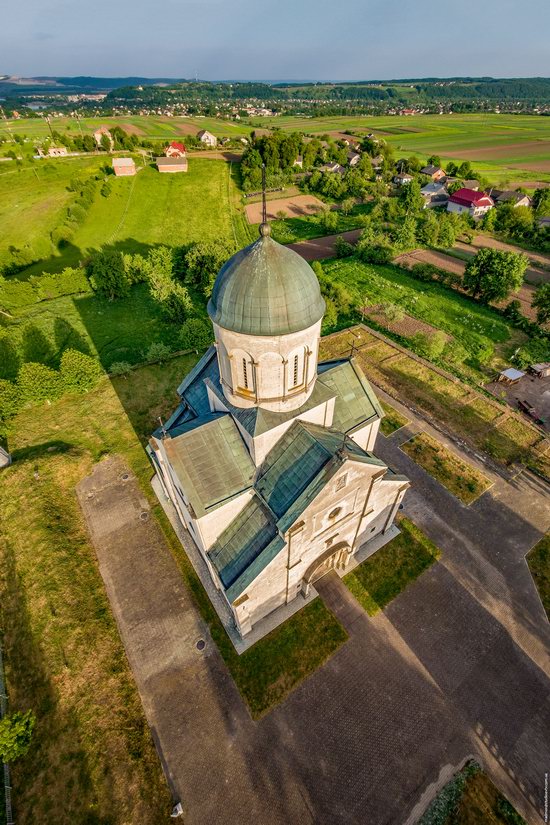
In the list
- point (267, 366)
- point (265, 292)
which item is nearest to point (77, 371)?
point (267, 366)

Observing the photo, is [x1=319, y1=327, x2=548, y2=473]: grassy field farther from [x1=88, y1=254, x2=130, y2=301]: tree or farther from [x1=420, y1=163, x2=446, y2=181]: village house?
[x1=420, y1=163, x2=446, y2=181]: village house

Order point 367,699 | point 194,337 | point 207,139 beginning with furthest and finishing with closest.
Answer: point 207,139
point 194,337
point 367,699

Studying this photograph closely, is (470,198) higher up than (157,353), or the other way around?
(470,198)

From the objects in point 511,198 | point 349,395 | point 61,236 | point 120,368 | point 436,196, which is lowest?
point 120,368

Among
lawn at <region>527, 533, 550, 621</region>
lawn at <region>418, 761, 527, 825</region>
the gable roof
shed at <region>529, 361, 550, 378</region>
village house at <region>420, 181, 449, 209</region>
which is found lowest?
lawn at <region>418, 761, 527, 825</region>

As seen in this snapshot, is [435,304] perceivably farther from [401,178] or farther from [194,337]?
[401,178]

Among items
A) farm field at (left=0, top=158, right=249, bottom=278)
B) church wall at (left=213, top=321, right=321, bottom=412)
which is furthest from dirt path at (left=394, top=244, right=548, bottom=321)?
church wall at (left=213, top=321, right=321, bottom=412)
